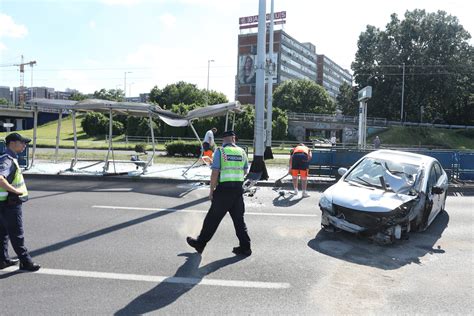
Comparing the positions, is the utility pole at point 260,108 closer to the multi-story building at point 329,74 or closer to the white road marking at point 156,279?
the white road marking at point 156,279

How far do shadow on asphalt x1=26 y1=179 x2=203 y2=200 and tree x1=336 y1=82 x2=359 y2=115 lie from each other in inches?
2496

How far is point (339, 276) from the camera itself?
4.72m

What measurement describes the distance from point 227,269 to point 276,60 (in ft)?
333

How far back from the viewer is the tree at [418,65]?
6353 centimetres

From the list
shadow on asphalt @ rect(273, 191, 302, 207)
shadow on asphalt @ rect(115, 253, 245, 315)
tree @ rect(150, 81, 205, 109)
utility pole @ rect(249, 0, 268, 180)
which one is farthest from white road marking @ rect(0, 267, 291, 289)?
tree @ rect(150, 81, 205, 109)

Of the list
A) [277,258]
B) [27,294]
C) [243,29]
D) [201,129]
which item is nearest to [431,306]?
[277,258]

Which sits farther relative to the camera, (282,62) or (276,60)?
(282,62)

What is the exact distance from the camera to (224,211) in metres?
5.36

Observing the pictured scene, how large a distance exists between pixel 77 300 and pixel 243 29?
10647cm

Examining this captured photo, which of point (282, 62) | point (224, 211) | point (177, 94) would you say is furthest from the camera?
point (282, 62)

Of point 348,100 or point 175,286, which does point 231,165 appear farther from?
point 348,100

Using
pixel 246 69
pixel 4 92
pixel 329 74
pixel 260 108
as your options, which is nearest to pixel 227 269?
pixel 260 108

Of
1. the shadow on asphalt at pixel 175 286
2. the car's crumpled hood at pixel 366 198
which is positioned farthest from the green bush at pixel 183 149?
the shadow on asphalt at pixel 175 286

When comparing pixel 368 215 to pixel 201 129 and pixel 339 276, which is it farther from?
pixel 201 129
